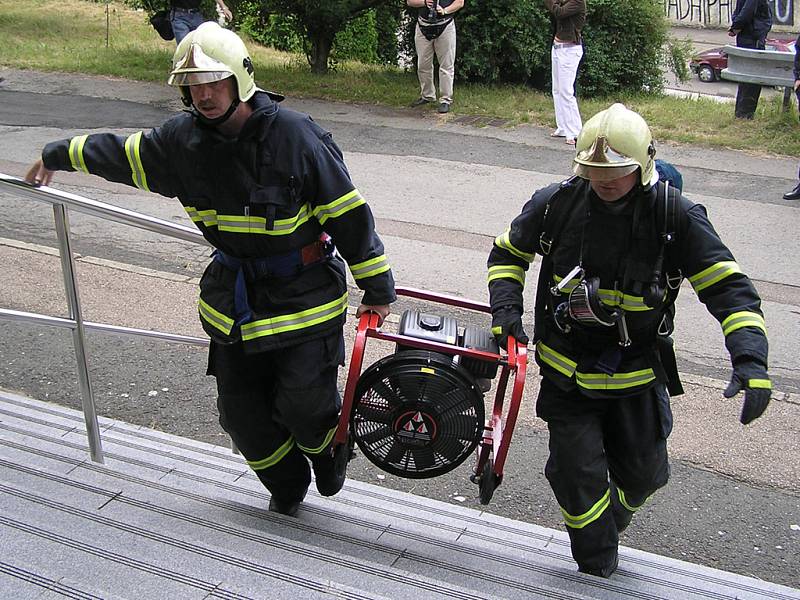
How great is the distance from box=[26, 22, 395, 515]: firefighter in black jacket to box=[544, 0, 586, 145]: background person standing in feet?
25.0

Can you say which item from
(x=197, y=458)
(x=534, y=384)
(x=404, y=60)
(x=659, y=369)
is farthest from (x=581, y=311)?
(x=404, y=60)

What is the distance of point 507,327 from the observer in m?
3.19

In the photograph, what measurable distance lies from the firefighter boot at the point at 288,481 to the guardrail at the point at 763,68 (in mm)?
9461

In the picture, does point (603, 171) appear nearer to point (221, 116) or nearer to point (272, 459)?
point (221, 116)

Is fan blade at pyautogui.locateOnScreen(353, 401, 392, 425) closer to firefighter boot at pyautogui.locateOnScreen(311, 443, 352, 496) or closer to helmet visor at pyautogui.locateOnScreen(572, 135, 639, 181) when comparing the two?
firefighter boot at pyautogui.locateOnScreen(311, 443, 352, 496)

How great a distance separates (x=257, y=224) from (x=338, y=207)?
0.28 meters

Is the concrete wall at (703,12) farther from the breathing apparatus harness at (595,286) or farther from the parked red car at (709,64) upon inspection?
the breathing apparatus harness at (595,286)

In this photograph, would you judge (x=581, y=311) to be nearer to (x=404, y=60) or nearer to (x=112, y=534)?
(x=112, y=534)

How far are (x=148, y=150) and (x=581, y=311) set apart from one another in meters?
1.59

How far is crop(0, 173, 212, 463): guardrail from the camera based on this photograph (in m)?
3.31

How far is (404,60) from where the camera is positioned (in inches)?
578

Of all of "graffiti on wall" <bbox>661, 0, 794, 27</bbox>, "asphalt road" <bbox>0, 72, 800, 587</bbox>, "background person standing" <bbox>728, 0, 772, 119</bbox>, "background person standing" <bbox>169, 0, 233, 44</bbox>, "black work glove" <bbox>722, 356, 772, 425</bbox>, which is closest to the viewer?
"black work glove" <bbox>722, 356, 772, 425</bbox>

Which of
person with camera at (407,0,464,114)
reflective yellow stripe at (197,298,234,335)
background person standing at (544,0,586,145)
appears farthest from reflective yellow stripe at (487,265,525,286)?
person with camera at (407,0,464,114)

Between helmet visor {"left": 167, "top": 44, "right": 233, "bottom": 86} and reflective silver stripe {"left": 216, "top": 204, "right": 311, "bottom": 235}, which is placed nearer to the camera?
helmet visor {"left": 167, "top": 44, "right": 233, "bottom": 86}
